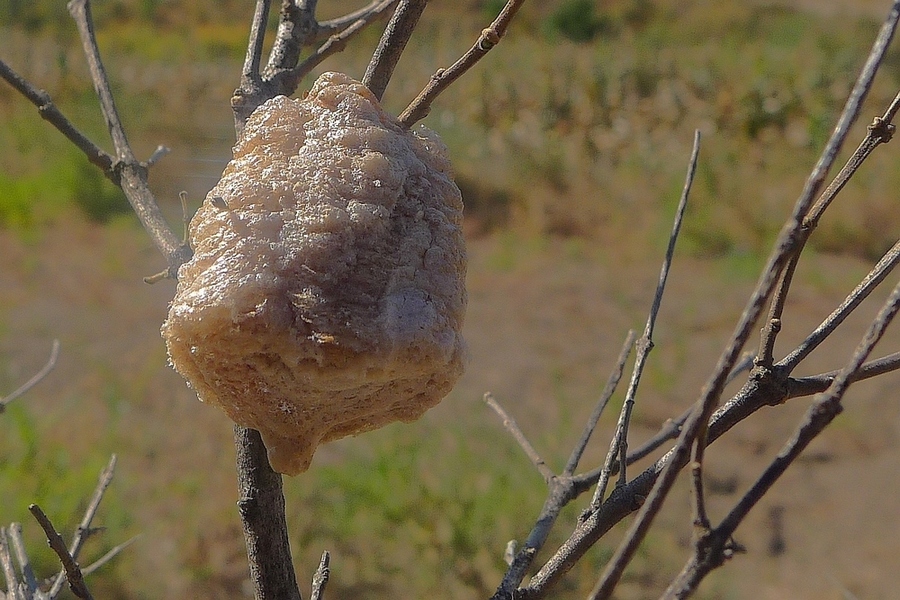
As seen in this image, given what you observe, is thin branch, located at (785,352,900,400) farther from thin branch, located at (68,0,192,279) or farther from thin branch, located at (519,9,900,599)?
thin branch, located at (68,0,192,279)

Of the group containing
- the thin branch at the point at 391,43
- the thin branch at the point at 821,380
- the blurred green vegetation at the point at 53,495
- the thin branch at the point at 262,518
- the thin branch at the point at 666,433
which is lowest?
the thin branch at the point at 262,518

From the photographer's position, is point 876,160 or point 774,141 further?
point 774,141

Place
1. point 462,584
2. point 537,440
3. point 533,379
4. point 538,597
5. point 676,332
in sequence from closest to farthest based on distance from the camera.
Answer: point 538,597
point 462,584
point 537,440
point 533,379
point 676,332

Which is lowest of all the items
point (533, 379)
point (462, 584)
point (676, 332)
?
point (462, 584)

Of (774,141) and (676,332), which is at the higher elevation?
(774,141)

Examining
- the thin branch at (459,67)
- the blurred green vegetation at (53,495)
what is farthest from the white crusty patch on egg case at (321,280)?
the blurred green vegetation at (53,495)

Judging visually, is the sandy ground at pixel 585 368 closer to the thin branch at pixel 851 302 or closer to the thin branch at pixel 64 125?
the thin branch at pixel 851 302

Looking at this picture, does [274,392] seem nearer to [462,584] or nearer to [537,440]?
[462,584]

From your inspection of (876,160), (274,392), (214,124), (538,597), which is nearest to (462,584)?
(538,597)
